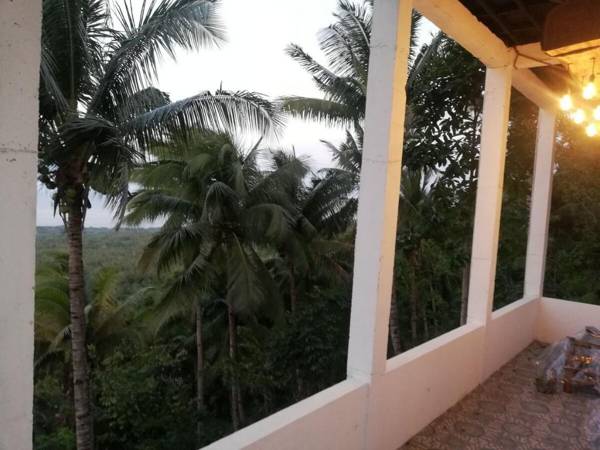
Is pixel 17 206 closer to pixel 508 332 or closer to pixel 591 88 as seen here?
pixel 591 88

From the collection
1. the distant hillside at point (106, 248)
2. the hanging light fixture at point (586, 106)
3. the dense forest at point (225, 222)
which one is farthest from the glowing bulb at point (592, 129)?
the distant hillside at point (106, 248)

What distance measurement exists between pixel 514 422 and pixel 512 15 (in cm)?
347

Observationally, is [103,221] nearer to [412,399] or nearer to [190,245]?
[190,245]

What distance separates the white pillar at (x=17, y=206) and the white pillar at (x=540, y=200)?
631 centimetres

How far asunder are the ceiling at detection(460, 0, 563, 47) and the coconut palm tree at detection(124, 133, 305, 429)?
7.29 m

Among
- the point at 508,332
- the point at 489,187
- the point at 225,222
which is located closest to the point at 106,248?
the point at 225,222

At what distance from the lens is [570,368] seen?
465cm

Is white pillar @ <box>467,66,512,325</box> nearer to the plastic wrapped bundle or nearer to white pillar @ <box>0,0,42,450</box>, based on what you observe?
the plastic wrapped bundle

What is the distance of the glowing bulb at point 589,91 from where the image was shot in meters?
3.49

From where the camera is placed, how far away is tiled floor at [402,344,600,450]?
137 inches

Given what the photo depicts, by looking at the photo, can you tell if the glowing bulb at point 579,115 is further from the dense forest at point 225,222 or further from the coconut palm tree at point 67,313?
the coconut palm tree at point 67,313

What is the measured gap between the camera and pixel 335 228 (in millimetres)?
13617

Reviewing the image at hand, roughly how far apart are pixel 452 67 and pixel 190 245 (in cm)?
708

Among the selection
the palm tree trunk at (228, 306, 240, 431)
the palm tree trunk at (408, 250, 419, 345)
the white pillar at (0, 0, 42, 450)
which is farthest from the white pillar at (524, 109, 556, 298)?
the palm tree trunk at (228, 306, 240, 431)
